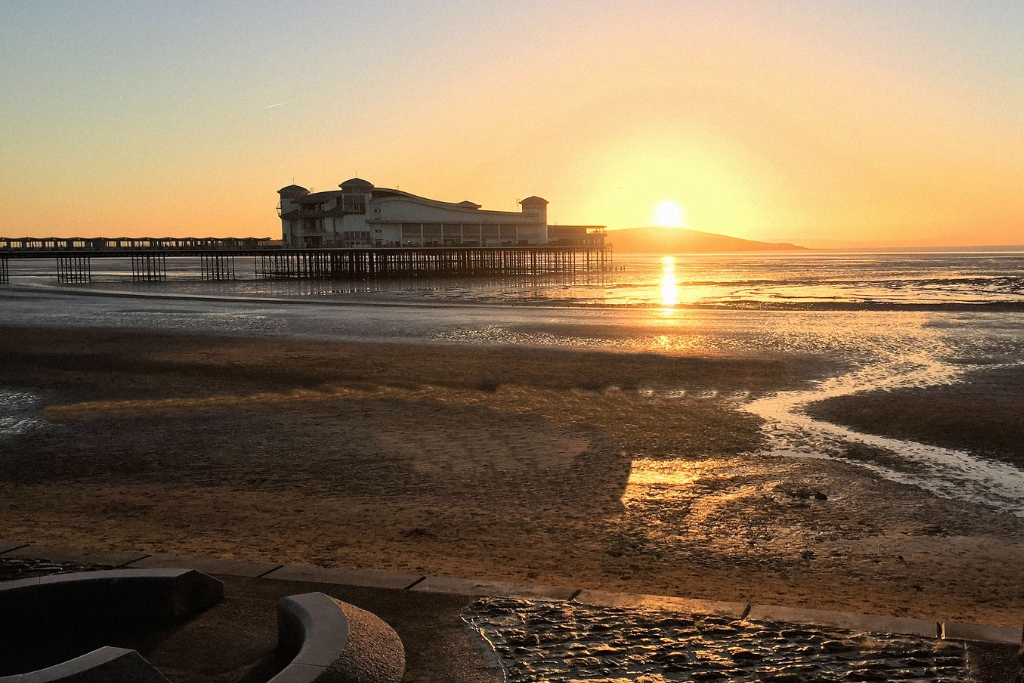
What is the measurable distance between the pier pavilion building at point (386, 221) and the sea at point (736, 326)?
1050 inches

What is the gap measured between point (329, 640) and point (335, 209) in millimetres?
73018

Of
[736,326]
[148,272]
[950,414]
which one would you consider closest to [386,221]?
[148,272]

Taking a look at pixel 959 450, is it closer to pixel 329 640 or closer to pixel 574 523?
pixel 574 523

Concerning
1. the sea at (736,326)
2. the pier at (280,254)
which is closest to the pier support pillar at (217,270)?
the pier at (280,254)

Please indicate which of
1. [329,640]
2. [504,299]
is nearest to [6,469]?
[329,640]

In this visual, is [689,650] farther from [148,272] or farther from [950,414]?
[148,272]

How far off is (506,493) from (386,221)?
67582mm

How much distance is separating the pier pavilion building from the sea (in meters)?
26.7

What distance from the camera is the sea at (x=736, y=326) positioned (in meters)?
10.2

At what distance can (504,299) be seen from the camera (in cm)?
4084

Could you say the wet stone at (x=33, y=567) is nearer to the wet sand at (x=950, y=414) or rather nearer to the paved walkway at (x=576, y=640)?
the paved walkway at (x=576, y=640)

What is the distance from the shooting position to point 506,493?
8062mm

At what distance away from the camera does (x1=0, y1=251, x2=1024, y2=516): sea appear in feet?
33.3

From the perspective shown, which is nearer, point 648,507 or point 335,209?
point 648,507
